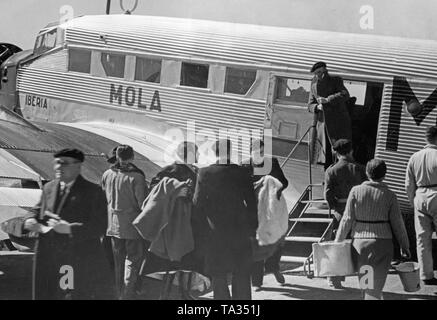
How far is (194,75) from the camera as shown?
779cm

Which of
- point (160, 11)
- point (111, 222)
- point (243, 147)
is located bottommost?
point (111, 222)

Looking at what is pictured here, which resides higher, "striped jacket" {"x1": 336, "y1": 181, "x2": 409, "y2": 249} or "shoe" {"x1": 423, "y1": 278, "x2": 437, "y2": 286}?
"striped jacket" {"x1": 336, "y1": 181, "x2": 409, "y2": 249}

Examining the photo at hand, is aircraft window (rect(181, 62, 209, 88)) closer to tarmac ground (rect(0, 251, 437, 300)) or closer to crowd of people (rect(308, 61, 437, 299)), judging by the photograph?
crowd of people (rect(308, 61, 437, 299))

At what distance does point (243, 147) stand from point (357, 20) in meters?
1.57

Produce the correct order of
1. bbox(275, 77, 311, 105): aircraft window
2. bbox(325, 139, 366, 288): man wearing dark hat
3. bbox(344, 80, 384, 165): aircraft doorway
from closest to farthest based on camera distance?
bbox(325, 139, 366, 288): man wearing dark hat → bbox(344, 80, 384, 165): aircraft doorway → bbox(275, 77, 311, 105): aircraft window

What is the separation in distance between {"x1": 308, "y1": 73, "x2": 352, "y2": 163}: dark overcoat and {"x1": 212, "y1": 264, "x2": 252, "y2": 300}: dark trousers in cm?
178

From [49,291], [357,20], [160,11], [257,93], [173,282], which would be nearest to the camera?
[49,291]

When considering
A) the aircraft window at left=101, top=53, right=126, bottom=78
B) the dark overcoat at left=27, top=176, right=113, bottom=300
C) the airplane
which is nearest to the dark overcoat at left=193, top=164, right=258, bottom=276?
the dark overcoat at left=27, top=176, right=113, bottom=300

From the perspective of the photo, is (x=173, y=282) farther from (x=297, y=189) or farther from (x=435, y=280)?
(x=435, y=280)

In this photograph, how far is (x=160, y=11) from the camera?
8164 mm

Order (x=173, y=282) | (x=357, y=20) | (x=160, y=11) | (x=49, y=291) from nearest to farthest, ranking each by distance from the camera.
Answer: (x=49, y=291), (x=173, y=282), (x=357, y=20), (x=160, y=11)

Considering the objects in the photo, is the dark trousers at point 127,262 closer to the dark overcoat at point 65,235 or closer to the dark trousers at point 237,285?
the dark overcoat at point 65,235

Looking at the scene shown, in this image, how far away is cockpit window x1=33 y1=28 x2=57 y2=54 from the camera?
9527mm

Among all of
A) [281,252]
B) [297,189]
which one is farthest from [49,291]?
[297,189]
